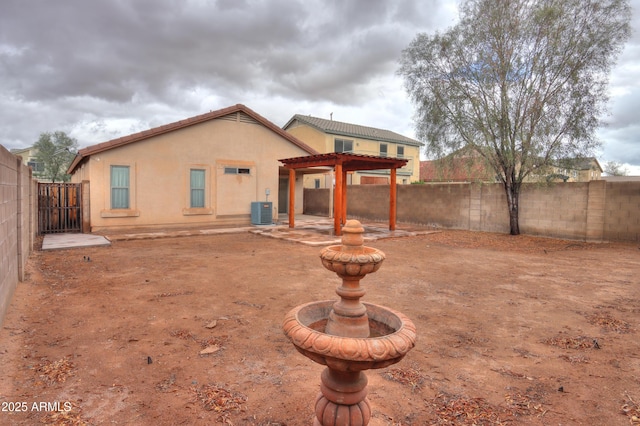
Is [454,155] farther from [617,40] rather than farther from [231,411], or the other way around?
[231,411]

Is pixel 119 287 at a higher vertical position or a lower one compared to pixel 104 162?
lower

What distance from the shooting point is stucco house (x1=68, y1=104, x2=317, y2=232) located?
13023 millimetres

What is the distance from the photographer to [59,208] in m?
12.8

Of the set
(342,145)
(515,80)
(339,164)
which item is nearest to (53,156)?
(342,145)

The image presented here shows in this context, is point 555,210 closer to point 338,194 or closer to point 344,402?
point 338,194

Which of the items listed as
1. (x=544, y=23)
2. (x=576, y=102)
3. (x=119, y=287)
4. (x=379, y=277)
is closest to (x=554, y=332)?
(x=379, y=277)

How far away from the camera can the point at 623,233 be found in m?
11.0

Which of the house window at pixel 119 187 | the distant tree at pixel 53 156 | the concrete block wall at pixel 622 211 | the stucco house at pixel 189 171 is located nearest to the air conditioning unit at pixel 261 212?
the stucco house at pixel 189 171

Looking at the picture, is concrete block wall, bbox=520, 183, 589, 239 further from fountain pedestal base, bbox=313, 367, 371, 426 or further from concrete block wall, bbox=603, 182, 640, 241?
fountain pedestal base, bbox=313, 367, 371, 426

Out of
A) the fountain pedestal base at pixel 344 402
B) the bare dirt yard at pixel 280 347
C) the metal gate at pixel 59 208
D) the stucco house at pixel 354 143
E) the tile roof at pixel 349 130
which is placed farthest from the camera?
the tile roof at pixel 349 130

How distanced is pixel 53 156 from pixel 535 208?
148 ft

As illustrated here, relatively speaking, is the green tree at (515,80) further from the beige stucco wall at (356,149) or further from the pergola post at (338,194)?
the beige stucco wall at (356,149)

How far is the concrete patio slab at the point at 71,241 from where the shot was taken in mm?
Answer: 9766

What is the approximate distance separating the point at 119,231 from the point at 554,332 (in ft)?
44.6
